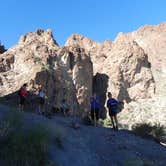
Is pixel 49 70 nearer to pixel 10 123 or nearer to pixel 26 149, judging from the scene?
pixel 10 123

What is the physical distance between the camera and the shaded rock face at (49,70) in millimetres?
40156

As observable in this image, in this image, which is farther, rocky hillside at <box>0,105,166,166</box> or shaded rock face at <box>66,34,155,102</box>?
shaded rock face at <box>66,34,155,102</box>

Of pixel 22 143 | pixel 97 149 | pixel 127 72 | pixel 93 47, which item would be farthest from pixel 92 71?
pixel 22 143

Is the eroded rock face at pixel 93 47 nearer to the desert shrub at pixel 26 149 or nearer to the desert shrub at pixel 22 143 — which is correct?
the desert shrub at pixel 22 143

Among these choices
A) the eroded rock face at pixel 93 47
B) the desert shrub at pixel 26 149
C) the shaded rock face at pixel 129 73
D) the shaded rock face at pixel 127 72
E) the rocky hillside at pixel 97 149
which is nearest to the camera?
the desert shrub at pixel 26 149

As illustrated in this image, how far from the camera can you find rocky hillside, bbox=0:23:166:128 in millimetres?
41438

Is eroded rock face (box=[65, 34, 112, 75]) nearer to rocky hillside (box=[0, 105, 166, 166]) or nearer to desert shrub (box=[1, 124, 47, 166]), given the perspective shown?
rocky hillside (box=[0, 105, 166, 166])

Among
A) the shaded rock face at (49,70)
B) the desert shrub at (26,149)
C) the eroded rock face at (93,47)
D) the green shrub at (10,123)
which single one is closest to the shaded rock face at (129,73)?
the eroded rock face at (93,47)

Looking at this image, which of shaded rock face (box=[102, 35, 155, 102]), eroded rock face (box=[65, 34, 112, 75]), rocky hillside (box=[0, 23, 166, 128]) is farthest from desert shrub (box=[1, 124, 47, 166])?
eroded rock face (box=[65, 34, 112, 75])

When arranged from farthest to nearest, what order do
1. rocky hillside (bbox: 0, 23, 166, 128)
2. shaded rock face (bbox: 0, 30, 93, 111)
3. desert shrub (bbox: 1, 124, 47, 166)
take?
rocky hillside (bbox: 0, 23, 166, 128) < shaded rock face (bbox: 0, 30, 93, 111) < desert shrub (bbox: 1, 124, 47, 166)

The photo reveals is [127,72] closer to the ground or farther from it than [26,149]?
farther from it

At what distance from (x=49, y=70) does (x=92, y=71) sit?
9857 millimetres

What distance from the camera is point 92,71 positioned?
50.7 m

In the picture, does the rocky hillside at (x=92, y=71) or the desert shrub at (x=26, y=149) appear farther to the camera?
the rocky hillside at (x=92, y=71)
